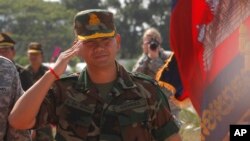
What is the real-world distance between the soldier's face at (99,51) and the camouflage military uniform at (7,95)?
107 cm

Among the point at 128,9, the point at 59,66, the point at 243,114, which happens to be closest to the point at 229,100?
the point at 243,114

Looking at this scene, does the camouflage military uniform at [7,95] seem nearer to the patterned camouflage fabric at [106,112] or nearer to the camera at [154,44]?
the patterned camouflage fabric at [106,112]

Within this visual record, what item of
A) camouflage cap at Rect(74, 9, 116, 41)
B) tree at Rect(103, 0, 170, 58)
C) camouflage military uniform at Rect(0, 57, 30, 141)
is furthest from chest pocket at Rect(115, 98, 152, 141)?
tree at Rect(103, 0, 170, 58)

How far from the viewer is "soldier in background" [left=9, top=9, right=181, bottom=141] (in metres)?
3.50

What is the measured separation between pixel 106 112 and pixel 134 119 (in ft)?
0.49

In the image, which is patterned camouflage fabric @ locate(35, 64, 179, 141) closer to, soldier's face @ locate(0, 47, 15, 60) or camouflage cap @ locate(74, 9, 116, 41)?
camouflage cap @ locate(74, 9, 116, 41)

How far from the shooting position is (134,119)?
3.54 m

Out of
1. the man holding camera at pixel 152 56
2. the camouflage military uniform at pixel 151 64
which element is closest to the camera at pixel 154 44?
the man holding camera at pixel 152 56

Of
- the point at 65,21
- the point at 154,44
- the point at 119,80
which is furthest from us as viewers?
the point at 65,21

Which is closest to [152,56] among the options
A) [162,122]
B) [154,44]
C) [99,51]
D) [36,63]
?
[154,44]

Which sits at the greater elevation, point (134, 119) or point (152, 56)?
point (134, 119)

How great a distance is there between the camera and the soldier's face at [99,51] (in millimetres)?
3473

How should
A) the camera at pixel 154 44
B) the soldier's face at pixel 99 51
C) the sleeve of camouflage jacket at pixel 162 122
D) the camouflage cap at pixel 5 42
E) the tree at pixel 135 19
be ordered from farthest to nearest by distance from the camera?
1. the tree at pixel 135 19
2. the camera at pixel 154 44
3. the camouflage cap at pixel 5 42
4. the sleeve of camouflage jacket at pixel 162 122
5. the soldier's face at pixel 99 51

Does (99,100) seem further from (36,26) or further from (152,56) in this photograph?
(36,26)
